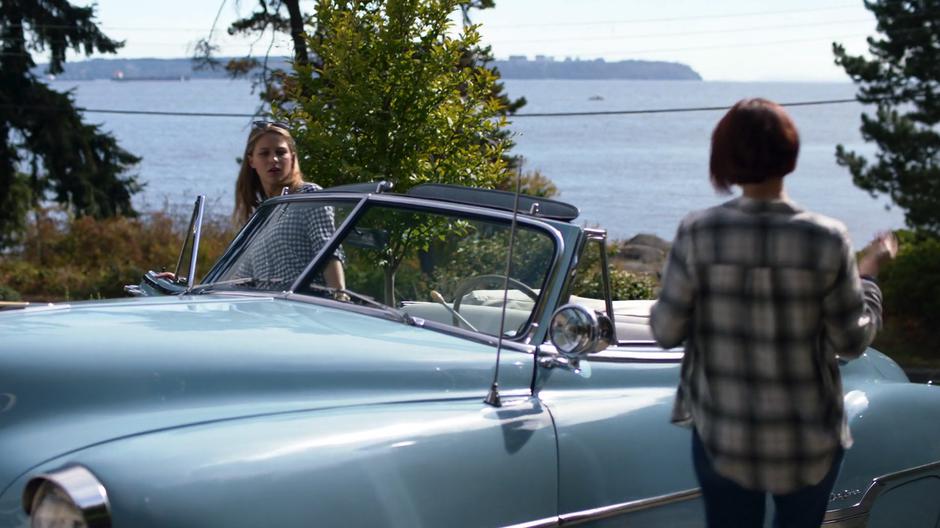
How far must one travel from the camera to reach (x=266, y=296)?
433cm

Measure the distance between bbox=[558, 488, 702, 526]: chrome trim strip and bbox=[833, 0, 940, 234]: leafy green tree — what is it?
796 inches

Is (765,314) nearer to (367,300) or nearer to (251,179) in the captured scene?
(367,300)

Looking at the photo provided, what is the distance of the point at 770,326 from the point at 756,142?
444 mm

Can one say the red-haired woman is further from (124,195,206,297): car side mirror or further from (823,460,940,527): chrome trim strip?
(124,195,206,297): car side mirror

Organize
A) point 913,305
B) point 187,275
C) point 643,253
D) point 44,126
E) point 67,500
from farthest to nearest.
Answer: point 643,253 < point 44,126 < point 913,305 < point 187,275 < point 67,500

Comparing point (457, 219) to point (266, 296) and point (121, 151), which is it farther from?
point (121, 151)

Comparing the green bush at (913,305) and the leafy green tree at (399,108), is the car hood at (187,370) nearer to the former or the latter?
the leafy green tree at (399,108)

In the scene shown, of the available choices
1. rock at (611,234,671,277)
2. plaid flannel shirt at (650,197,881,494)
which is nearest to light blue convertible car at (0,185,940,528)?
plaid flannel shirt at (650,197,881,494)

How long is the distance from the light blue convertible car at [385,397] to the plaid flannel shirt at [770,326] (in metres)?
0.60

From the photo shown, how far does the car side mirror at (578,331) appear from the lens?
350 centimetres

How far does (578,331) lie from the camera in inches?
139

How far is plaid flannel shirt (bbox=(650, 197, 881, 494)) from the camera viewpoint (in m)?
2.86

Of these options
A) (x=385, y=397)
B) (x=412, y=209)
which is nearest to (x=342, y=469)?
(x=385, y=397)

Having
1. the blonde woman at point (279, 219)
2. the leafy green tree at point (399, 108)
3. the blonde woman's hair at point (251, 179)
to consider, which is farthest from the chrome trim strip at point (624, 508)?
the leafy green tree at point (399, 108)
